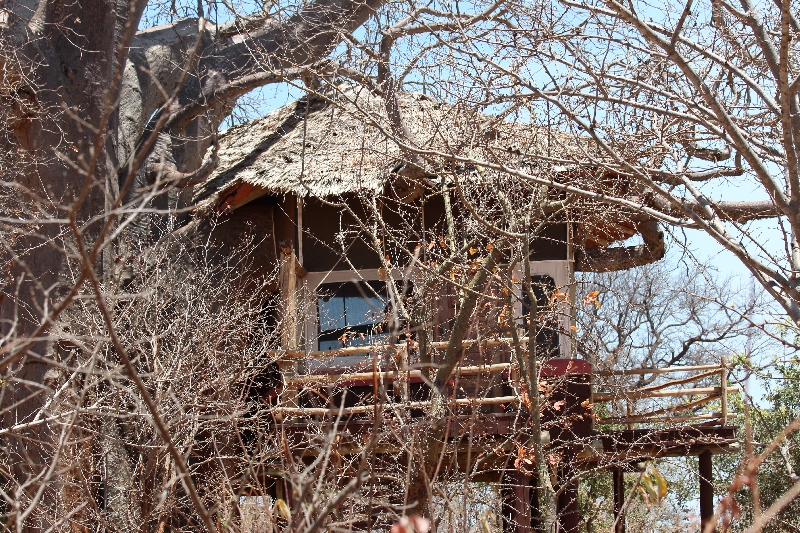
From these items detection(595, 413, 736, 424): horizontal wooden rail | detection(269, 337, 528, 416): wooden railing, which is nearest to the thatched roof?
detection(269, 337, 528, 416): wooden railing

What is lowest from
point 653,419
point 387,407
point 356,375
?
point 653,419

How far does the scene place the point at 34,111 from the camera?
6.86 meters

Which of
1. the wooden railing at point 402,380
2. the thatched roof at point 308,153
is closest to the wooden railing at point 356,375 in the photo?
the wooden railing at point 402,380

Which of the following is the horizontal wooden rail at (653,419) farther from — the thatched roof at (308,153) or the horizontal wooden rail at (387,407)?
the thatched roof at (308,153)

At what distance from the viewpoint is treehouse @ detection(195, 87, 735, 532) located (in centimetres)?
566

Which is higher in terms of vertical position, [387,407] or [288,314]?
[288,314]

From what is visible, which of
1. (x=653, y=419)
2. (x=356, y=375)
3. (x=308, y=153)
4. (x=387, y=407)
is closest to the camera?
(x=387, y=407)

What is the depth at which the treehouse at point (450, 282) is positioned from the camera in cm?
566

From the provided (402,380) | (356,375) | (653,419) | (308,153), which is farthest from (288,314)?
(653,419)

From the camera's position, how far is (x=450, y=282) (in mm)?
5434

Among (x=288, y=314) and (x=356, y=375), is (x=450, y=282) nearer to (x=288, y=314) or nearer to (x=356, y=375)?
(x=356, y=375)

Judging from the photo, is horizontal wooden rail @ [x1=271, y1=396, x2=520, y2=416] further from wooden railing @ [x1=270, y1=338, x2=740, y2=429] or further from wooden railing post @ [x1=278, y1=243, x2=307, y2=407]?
wooden railing post @ [x1=278, y1=243, x2=307, y2=407]

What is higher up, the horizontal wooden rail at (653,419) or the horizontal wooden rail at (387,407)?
the horizontal wooden rail at (387,407)

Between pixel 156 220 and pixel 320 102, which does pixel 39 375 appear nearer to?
pixel 156 220
